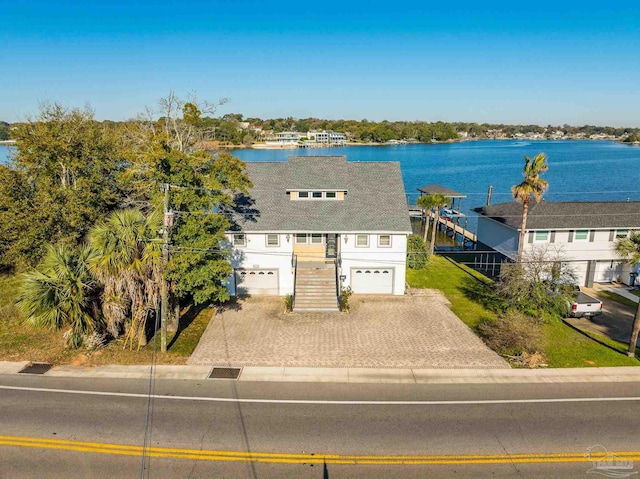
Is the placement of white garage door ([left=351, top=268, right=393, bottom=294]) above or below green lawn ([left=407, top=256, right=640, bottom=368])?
above

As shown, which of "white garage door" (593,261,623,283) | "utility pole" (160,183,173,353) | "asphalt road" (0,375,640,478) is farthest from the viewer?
"white garage door" (593,261,623,283)

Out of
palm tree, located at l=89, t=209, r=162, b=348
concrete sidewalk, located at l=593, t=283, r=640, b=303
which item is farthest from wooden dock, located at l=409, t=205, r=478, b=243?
palm tree, located at l=89, t=209, r=162, b=348

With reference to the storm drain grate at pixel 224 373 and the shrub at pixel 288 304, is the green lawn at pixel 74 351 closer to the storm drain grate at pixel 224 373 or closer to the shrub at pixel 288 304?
the storm drain grate at pixel 224 373

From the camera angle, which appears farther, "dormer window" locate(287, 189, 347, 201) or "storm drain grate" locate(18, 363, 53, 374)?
"dormer window" locate(287, 189, 347, 201)

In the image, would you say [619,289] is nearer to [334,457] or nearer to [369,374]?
[369,374]

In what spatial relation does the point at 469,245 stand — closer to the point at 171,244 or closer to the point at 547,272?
the point at 547,272

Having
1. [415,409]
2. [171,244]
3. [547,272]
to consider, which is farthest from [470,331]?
[171,244]

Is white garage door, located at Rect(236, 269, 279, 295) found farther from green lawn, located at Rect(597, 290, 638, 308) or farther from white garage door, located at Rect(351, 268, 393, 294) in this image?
green lawn, located at Rect(597, 290, 638, 308)

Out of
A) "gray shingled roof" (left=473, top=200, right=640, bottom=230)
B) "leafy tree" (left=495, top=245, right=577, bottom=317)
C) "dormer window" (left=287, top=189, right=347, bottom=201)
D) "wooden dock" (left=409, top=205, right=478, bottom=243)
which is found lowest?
"wooden dock" (left=409, top=205, right=478, bottom=243)
